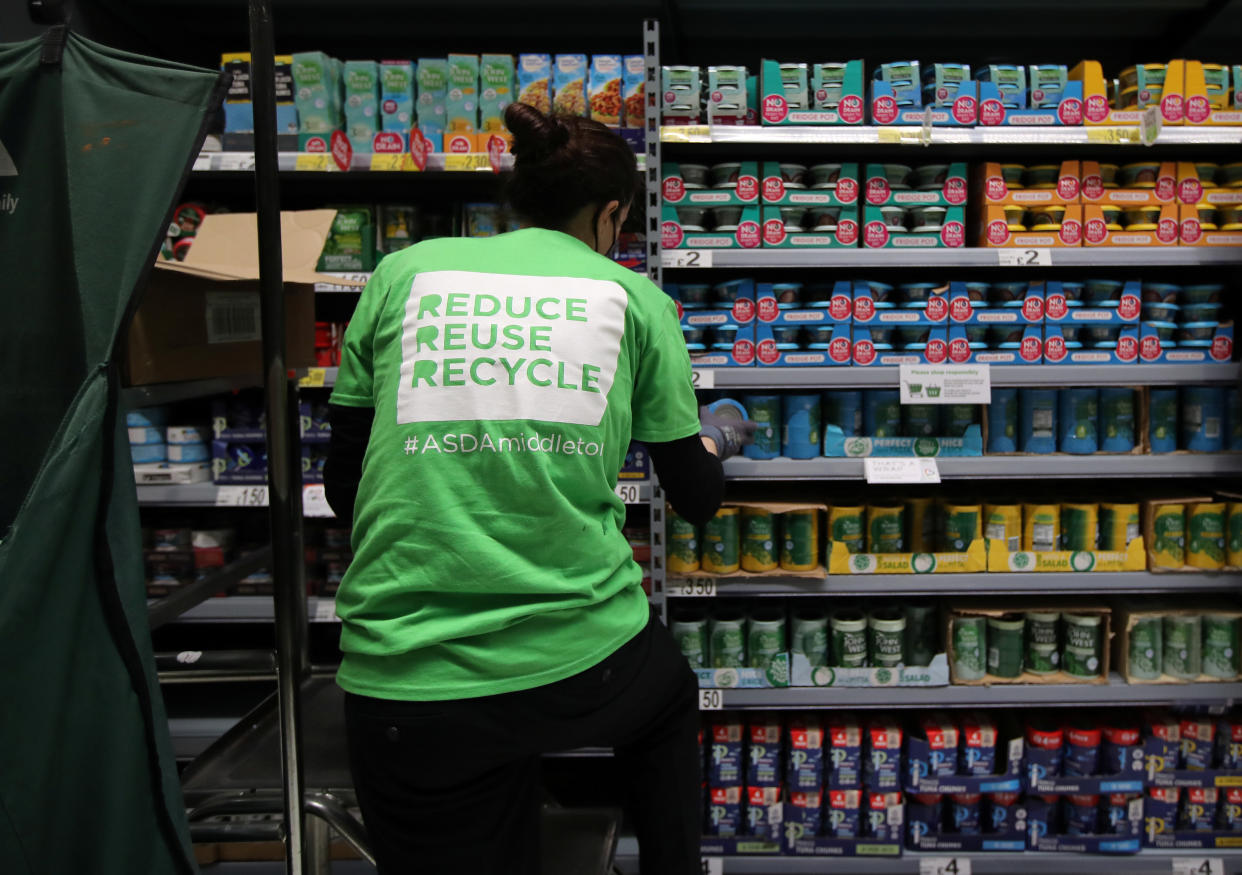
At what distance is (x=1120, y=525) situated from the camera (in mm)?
2277

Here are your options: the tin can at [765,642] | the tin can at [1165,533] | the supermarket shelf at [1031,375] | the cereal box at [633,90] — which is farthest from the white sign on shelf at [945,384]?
the cereal box at [633,90]

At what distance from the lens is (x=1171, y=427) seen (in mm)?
2303

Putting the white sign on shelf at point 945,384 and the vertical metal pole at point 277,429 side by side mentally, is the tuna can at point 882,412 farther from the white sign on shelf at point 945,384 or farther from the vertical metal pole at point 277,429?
the vertical metal pole at point 277,429

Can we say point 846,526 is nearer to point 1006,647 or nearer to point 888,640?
point 888,640

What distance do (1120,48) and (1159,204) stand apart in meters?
0.78

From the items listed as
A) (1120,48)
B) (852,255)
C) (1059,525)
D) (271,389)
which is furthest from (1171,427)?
(271,389)

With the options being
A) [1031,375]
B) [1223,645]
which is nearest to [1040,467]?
[1031,375]

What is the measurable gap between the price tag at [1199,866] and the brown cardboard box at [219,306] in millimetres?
2635

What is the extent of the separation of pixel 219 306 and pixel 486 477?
28.7 inches

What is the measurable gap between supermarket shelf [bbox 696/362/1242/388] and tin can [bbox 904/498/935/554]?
0.37 metres

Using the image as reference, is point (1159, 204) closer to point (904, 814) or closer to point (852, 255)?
point (852, 255)

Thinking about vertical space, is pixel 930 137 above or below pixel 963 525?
above

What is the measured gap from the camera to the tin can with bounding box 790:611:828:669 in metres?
2.31

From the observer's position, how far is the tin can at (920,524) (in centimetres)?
234
